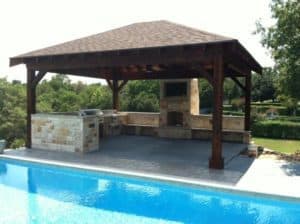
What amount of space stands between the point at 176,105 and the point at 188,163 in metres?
6.96

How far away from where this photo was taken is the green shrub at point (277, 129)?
876 inches

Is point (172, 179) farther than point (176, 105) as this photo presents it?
No

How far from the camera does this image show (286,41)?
12.1 m

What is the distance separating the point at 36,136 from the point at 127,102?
22522 millimetres

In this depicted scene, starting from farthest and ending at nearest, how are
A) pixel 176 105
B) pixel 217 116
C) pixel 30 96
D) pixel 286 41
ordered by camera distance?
pixel 176 105 → pixel 30 96 → pixel 286 41 → pixel 217 116

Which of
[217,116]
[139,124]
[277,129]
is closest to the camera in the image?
[217,116]

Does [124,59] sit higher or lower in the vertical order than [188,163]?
higher

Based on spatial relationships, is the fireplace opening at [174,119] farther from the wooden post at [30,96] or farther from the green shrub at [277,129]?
the green shrub at [277,129]

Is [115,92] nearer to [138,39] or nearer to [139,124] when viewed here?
[139,124]

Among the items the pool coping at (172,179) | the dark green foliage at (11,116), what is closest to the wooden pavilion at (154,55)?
the pool coping at (172,179)

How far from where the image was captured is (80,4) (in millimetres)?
14297

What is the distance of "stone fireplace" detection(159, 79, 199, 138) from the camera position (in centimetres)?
1716

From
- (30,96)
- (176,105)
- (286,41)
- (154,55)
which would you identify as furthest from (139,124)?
(286,41)

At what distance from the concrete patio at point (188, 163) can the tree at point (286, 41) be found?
3180mm
